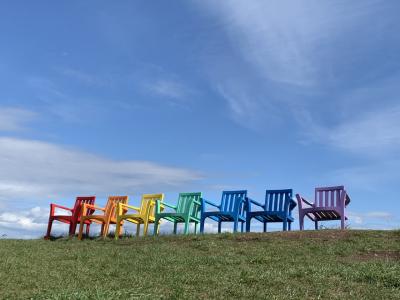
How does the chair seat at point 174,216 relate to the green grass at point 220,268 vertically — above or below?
above

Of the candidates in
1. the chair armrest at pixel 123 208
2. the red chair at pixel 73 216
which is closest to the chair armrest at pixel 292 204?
the chair armrest at pixel 123 208

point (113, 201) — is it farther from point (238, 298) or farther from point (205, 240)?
point (238, 298)

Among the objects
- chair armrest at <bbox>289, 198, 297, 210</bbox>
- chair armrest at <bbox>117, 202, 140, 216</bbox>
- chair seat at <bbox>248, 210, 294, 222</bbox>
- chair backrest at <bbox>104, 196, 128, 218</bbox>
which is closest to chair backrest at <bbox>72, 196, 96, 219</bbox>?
chair backrest at <bbox>104, 196, 128, 218</bbox>

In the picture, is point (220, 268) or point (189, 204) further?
point (189, 204)

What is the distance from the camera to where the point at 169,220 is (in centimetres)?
1455

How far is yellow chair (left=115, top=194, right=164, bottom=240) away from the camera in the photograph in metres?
14.4

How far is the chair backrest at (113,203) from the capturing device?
15.4m

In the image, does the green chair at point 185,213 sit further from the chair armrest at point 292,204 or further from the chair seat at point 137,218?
the chair armrest at point 292,204

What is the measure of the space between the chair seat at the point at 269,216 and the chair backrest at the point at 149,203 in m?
2.84

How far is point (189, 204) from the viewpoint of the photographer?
14.3m

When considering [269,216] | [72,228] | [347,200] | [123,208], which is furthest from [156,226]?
[347,200]

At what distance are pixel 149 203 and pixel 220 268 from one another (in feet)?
21.4

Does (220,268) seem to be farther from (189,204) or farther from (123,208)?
(123,208)

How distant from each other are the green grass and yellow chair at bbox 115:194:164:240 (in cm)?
247
